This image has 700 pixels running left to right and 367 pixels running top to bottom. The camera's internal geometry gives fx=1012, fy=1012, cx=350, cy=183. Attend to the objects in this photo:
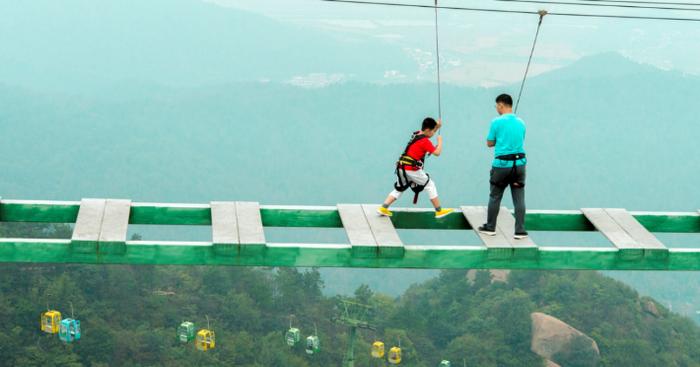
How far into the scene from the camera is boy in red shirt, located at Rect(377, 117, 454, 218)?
1013 cm

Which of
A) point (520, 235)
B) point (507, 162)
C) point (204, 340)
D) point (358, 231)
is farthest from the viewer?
point (204, 340)

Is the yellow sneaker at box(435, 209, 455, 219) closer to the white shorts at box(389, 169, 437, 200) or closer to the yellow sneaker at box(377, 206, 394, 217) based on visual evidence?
the white shorts at box(389, 169, 437, 200)

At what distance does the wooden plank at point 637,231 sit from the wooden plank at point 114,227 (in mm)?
4915

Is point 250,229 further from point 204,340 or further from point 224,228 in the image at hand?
point 204,340

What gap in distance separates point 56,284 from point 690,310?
392ft

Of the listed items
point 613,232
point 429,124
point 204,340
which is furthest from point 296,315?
point 429,124

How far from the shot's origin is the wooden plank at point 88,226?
902 centimetres

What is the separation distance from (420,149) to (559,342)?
7637 centimetres

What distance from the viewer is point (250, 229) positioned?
9.55 m

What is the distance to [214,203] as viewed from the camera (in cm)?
1030

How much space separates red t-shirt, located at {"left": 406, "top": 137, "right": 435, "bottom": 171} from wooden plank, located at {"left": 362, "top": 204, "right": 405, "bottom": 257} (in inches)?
23.1

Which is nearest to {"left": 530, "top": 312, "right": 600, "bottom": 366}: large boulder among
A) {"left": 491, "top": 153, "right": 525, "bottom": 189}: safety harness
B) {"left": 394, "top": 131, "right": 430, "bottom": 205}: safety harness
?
{"left": 394, "top": 131, "right": 430, "bottom": 205}: safety harness

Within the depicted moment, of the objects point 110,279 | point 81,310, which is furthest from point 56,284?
point 110,279

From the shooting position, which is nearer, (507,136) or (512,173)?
(507,136)
